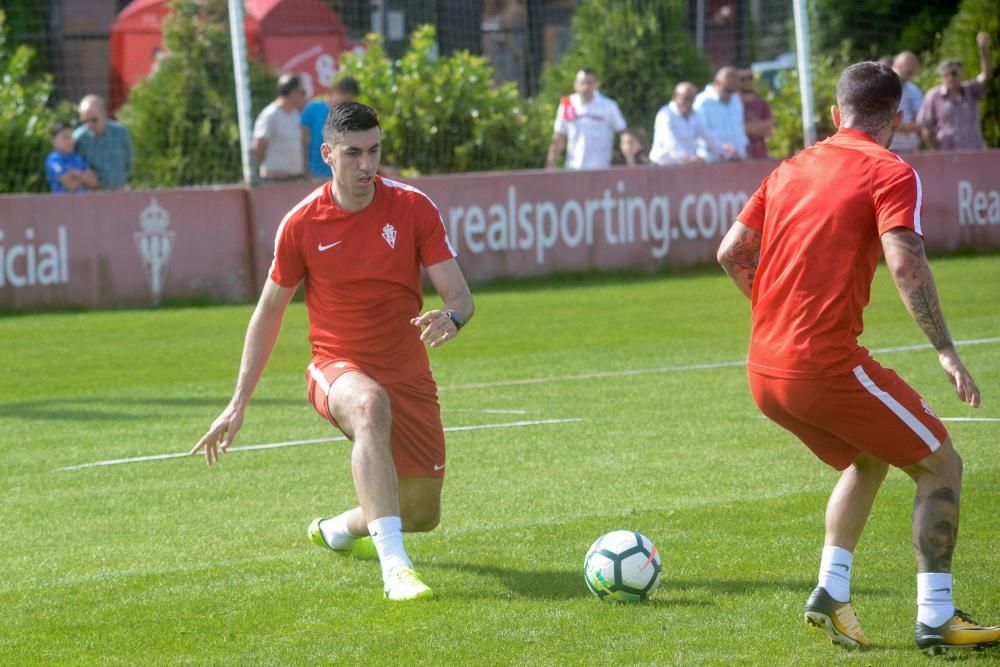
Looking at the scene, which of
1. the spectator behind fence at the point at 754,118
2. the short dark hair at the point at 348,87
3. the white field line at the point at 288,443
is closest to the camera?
the white field line at the point at 288,443

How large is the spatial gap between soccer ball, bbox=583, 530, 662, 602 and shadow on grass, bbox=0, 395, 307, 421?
5.37 m

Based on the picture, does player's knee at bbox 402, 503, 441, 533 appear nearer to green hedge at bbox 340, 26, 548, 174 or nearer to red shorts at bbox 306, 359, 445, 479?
red shorts at bbox 306, 359, 445, 479

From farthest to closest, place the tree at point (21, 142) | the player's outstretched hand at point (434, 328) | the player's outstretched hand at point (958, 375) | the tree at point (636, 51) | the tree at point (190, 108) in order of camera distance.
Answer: the tree at point (636, 51) < the tree at point (21, 142) < the tree at point (190, 108) < the player's outstretched hand at point (434, 328) < the player's outstretched hand at point (958, 375)

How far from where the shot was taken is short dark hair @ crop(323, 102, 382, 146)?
20.3 ft

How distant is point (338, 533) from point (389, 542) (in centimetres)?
73

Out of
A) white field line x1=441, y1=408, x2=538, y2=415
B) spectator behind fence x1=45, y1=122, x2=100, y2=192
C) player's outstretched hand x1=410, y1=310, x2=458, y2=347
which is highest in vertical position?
spectator behind fence x1=45, y1=122, x2=100, y2=192

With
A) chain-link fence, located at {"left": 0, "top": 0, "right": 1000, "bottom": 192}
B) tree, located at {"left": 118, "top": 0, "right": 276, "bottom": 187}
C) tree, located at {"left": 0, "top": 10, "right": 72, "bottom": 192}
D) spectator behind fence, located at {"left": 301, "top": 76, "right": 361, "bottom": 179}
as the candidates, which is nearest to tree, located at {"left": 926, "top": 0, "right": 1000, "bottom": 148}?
chain-link fence, located at {"left": 0, "top": 0, "right": 1000, "bottom": 192}

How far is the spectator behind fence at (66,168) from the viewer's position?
17797 mm

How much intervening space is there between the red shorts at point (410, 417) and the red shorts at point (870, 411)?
1692 mm

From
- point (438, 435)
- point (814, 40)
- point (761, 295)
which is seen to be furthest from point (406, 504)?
point (814, 40)

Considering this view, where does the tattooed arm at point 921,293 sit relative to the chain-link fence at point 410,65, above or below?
below

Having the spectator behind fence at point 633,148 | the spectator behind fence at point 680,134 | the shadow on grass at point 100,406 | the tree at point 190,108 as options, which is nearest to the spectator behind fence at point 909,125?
the spectator behind fence at point 680,134

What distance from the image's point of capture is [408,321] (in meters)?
6.52

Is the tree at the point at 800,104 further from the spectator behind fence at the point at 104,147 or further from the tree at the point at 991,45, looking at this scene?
the spectator behind fence at the point at 104,147
